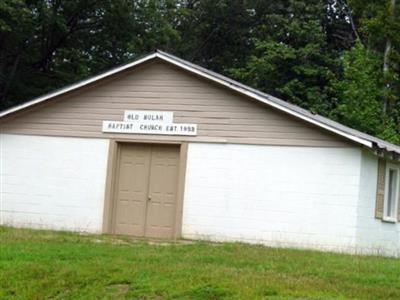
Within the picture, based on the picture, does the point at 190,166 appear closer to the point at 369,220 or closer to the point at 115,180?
the point at 115,180

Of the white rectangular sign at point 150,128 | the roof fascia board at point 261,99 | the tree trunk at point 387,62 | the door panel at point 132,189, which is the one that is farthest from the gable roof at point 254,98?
the tree trunk at point 387,62

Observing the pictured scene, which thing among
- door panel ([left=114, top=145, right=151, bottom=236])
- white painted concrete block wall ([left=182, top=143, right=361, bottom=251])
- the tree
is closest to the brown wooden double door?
door panel ([left=114, top=145, right=151, bottom=236])

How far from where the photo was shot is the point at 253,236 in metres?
16.1

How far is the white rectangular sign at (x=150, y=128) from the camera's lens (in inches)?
661

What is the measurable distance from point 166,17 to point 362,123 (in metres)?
10.9

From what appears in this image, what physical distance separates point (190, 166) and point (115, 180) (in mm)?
1934

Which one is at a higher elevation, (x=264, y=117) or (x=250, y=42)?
(x=250, y=42)

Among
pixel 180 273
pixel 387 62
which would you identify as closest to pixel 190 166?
pixel 180 273

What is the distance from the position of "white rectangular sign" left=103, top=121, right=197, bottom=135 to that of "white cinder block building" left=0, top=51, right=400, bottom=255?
0.08 feet

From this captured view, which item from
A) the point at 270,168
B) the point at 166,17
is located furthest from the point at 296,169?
the point at 166,17

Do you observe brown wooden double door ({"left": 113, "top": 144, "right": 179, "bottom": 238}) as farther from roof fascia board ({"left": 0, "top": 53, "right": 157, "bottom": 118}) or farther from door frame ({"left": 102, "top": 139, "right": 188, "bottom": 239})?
roof fascia board ({"left": 0, "top": 53, "right": 157, "bottom": 118})

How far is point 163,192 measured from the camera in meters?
17.0

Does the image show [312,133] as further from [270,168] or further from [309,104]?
[309,104]

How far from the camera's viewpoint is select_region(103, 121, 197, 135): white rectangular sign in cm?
1678
